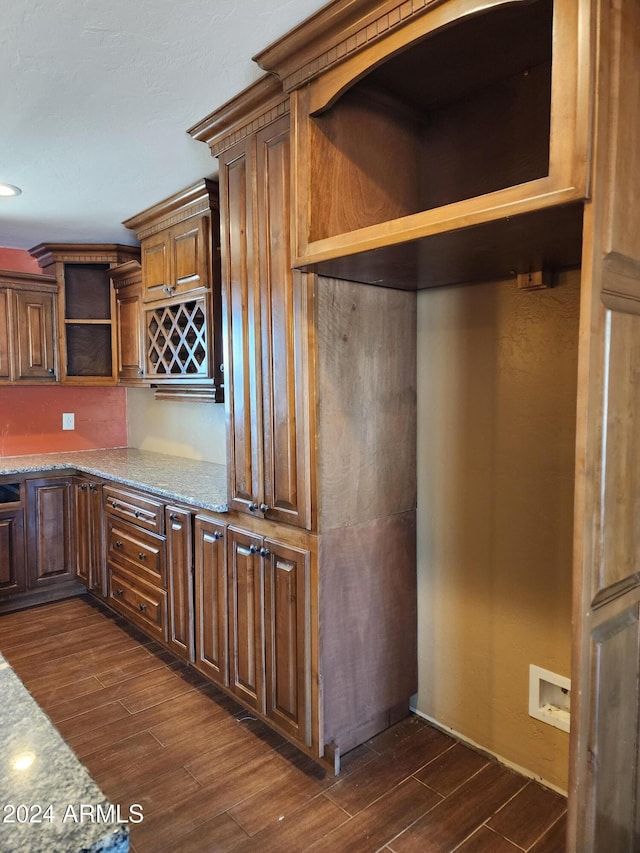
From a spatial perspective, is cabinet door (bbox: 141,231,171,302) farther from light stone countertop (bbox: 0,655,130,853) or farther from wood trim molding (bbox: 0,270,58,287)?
light stone countertop (bbox: 0,655,130,853)

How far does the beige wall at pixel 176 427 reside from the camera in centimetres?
341

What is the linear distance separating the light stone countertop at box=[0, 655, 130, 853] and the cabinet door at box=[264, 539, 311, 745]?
1.24 metres

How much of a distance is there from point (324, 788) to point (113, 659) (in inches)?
55.9

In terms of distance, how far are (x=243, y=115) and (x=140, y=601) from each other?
2.36 m

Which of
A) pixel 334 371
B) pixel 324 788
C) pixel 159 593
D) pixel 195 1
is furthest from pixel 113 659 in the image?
pixel 195 1

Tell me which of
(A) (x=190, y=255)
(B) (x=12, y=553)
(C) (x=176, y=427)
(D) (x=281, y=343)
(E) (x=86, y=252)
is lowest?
(B) (x=12, y=553)

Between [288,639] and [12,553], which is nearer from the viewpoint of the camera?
[288,639]

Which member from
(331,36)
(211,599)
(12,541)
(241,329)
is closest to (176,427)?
(12,541)

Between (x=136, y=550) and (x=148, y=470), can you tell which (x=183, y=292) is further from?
(x=136, y=550)

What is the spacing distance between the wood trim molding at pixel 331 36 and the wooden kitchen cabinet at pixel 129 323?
202 centimetres

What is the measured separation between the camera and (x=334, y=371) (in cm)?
188

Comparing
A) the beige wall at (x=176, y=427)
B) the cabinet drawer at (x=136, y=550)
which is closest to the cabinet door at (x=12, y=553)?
the cabinet drawer at (x=136, y=550)

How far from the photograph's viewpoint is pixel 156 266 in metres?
3.19

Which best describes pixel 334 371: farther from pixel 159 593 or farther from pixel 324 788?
pixel 159 593
